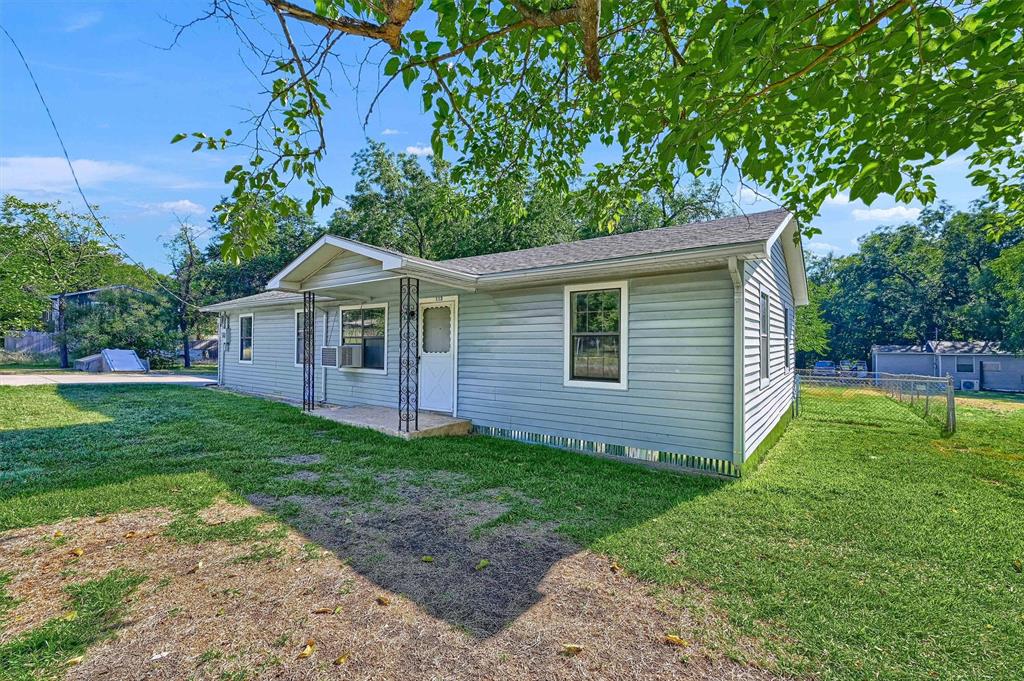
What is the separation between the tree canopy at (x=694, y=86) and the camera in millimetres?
2607

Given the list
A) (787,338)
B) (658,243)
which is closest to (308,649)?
(658,243)

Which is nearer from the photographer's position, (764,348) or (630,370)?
(630,370)

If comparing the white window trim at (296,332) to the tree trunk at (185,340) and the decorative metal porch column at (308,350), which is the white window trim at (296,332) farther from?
the tree trunk at (185,340)

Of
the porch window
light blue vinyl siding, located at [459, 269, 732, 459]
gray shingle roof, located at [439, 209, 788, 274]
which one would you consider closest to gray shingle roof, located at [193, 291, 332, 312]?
the porch window

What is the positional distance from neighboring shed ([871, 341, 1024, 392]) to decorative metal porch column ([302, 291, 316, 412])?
30.7m

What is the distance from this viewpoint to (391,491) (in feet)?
15.6

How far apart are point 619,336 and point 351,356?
5914 mm

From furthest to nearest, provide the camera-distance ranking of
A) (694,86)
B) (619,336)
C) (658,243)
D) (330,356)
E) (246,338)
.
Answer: (246,338), (330,356), (658,243), (619,336), (694,86)

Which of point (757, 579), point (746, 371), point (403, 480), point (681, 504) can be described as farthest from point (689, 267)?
point (403, 480)

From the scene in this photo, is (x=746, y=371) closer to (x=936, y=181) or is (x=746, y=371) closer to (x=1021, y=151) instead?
(x=936, y=181)

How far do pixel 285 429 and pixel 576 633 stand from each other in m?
6.73

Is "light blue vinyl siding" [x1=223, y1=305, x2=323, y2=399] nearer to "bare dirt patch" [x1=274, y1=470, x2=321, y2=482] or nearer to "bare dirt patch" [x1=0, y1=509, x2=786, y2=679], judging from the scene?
"bare dirt patch" [x1=274, y1=470, x2=321, y2=482]

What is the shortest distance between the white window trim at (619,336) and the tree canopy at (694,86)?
1474 millimetres

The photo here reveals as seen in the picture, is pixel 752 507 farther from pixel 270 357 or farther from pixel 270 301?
pixel 270 357
